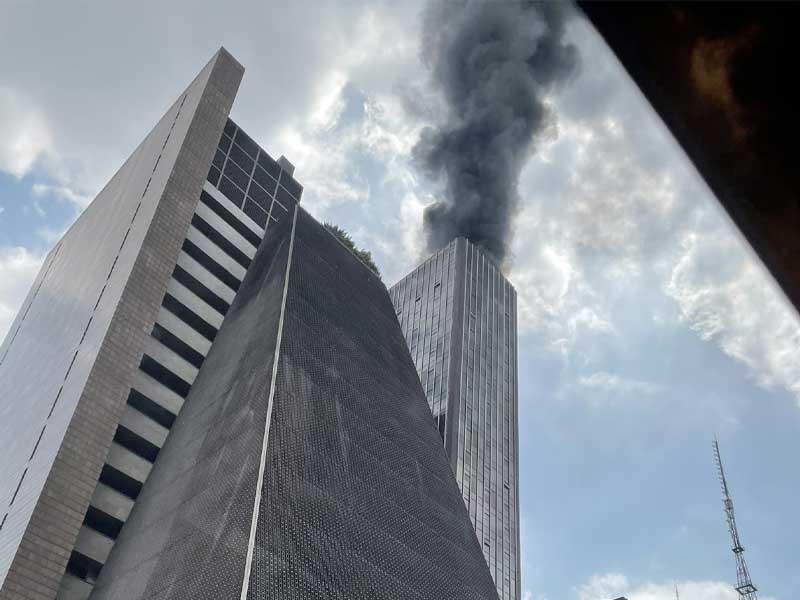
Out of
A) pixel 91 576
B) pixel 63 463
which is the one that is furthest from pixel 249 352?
pixel 91 576

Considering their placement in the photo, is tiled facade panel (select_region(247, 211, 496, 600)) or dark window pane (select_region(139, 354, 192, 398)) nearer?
tiled facade panel (select_region(247, 211, 496, 600))

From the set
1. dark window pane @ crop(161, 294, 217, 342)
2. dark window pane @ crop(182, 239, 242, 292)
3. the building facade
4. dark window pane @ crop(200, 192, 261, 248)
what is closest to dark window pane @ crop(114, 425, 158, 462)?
the building facade

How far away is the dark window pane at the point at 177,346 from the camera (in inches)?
1469

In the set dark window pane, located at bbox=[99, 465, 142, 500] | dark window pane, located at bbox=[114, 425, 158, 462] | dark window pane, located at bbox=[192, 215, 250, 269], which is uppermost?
dark window pane, located at bbox=[192, 215, 250, 269]

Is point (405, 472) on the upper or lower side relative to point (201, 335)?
lower

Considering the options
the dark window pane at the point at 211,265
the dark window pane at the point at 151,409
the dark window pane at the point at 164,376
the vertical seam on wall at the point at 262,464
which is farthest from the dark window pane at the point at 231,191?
the dark window pane at the point at 151,409

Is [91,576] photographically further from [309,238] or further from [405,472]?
[309,238]

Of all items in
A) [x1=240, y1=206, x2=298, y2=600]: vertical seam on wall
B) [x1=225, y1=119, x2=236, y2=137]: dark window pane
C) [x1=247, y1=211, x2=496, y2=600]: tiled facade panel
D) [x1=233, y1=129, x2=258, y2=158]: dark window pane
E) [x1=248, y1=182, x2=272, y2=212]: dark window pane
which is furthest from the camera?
[x1=233, y1=129, x2=258, y2=158]: dark window pane

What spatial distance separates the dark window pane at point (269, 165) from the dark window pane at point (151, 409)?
21881mm

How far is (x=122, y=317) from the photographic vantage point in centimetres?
3356

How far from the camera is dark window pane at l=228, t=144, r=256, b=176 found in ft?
160

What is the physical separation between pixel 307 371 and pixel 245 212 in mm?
19829

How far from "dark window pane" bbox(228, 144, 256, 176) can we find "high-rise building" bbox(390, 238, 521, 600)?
2799 cm

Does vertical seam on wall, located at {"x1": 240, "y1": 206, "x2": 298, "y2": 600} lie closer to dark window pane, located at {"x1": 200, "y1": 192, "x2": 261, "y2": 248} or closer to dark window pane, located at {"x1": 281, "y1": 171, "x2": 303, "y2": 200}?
dark window pane, located at {"x1": 200, "y1": 192, "x2": 261, "y2": 248}
